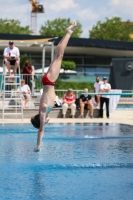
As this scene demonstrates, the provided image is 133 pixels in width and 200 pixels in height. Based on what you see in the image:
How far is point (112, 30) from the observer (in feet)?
308

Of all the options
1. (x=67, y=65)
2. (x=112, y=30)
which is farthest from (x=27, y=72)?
(x=112, y=30)

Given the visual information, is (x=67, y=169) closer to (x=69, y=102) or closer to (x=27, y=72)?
(x=69, y=102)

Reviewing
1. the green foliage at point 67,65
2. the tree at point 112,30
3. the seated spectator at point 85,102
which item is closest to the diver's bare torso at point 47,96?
the seated spectator at point 85,102

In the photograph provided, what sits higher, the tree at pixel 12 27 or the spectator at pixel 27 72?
the tree at pixel 12 27

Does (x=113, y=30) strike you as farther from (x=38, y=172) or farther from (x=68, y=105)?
(x=38, y=172)

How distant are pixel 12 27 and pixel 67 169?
88341mm

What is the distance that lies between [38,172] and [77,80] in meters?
43.3

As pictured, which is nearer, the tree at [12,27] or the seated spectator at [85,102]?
the seated spectator at [85,102]

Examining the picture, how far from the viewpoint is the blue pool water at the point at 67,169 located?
A: 5.97m

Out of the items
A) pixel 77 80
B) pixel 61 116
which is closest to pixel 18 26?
pixel 77 80

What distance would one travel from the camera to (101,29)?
311ft

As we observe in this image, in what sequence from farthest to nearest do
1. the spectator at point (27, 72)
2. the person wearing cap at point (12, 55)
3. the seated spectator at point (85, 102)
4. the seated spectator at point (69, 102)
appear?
the spectator at point (27, 72) → the seated spectator at point (85, 102) → the seated spectator at point (69, 102) → the person wearing cap at point (12, 55)

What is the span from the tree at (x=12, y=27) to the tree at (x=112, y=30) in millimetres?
11819

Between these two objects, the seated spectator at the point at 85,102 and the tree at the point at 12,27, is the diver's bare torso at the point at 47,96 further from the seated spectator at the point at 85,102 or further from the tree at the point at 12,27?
the tree at the point at 12,27
